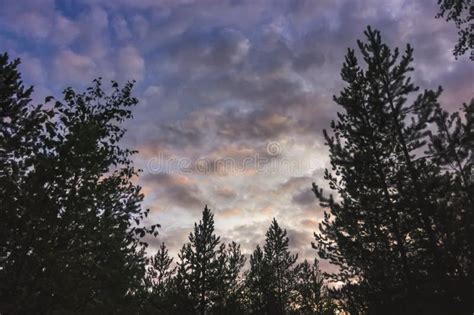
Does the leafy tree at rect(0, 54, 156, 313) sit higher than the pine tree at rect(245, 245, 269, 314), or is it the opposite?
the pine tree at rect(245, 245, 269, 314)

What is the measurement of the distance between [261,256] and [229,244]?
4.02 metres

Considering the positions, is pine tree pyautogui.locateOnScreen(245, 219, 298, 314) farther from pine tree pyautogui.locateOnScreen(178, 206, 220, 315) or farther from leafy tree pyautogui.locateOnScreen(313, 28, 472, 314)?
leafy tree pyautogui.locateOnScreen(313, 28, 472, 314)

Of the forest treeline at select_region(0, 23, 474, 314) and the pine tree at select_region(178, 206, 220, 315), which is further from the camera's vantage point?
the pine tree at select_region(178, 206, 220, 315)

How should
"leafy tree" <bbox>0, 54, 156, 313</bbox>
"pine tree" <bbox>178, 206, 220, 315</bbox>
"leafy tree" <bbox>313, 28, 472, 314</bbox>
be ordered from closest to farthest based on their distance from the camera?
"leafy tree" <bbox>0, 54, 156, 313</bbox>, "leafy tree" <bbox>313, 28, 472, 314</bbox>, "pine tree" <bbox>178, 206, 220, 315</bbox>

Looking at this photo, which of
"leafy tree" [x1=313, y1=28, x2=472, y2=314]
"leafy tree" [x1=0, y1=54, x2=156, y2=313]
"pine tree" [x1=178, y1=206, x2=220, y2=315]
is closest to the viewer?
"leafy tree" [x1=0, y1=54, x2=156, y2=313]

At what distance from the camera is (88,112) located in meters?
7.52

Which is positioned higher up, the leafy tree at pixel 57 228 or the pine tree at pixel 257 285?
the pine tree at pixel 257 285

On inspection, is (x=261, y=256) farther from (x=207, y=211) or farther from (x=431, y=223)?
(x=431, y=223)

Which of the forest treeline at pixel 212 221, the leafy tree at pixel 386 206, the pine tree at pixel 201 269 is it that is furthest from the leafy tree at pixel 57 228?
the pine tree at pixel 201 269

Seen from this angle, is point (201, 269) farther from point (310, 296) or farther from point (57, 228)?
point (57, 228)

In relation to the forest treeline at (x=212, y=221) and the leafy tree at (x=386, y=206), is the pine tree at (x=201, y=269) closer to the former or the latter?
the forest treeline at (x=212, y=221)

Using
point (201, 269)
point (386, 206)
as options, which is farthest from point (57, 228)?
point (201, 269)

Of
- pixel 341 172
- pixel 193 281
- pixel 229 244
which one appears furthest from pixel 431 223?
pixel 229 244

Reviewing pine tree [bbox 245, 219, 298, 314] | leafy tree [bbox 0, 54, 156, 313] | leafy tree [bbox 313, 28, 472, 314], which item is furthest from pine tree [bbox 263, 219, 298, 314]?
leafy tree [bbox 0, 54, 156, 313]
